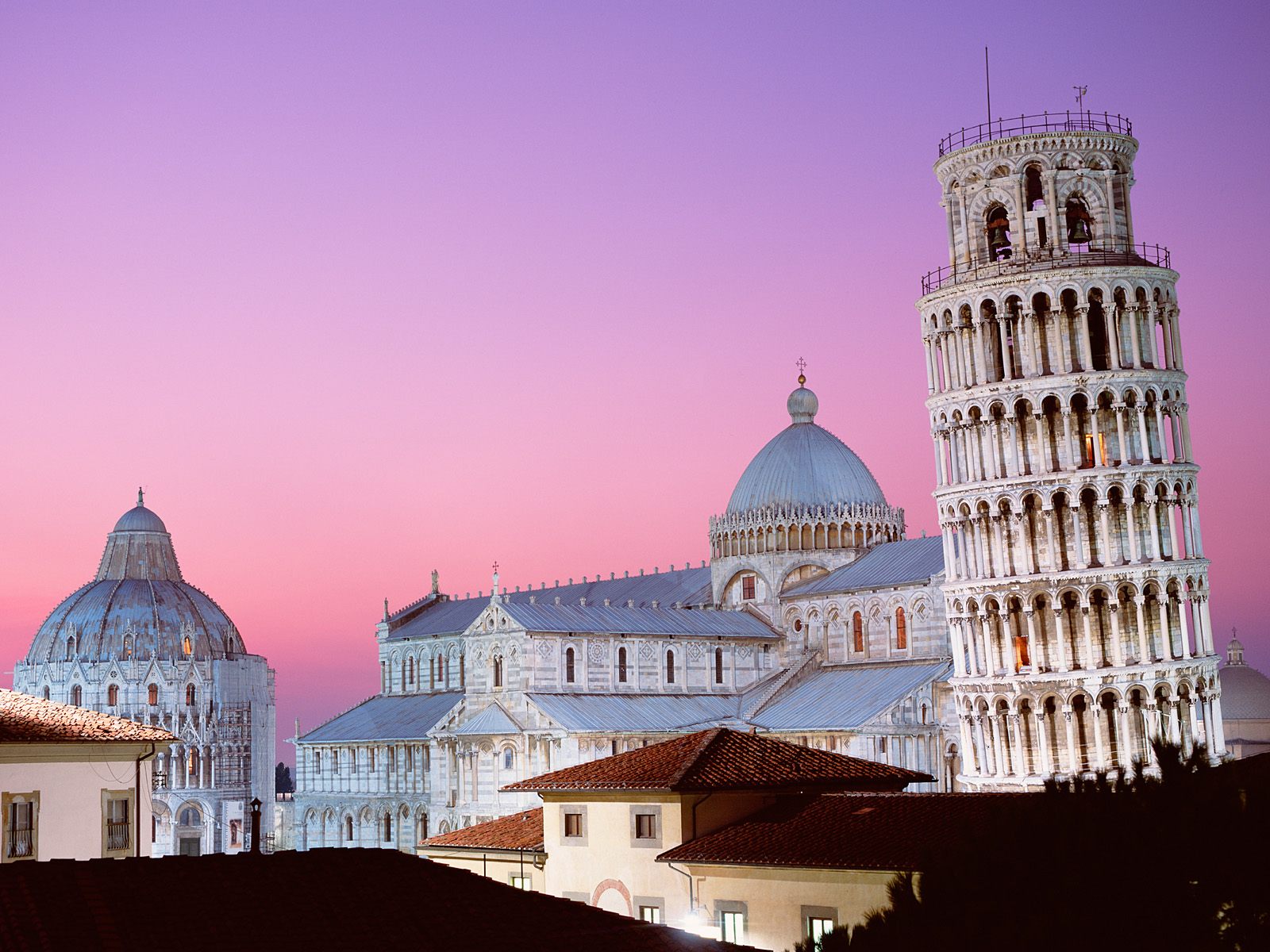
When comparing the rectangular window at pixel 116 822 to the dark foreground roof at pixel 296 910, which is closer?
the dark foreground roof at pixel 296 910

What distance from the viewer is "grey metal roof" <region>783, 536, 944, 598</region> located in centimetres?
7638

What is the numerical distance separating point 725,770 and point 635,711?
3848 cm

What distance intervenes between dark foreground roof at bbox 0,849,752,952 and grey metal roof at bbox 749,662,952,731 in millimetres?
46892

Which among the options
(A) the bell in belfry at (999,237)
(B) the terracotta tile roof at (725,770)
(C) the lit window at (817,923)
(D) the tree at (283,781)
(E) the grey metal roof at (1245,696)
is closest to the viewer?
(C) the lit window at (817,923)

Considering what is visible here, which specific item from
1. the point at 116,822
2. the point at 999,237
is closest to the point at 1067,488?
the point at 999,237

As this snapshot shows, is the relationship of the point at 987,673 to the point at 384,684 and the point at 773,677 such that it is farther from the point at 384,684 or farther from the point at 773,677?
the point at 384,684

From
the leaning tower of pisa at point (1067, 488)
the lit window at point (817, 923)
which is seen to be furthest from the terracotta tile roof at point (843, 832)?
the leaning tower of pisa at point (1067, 488)

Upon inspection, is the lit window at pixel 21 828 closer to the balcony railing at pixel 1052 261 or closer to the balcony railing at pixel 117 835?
the balcony railing at pixel 117 835

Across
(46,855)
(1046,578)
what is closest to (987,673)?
(1046,578)

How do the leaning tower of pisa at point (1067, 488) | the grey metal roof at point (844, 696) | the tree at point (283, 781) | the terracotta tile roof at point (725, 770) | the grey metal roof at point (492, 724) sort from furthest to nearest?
1. the tree at point (283, 781)
2. the grey metal roof at point (492, 724)
3. the grey metal roof at point (844, 696)
4. the leaning tower of pisa at point (1067, 488)
5. the terracotta tile roof at point (725, 770)

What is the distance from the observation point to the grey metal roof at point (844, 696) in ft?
231

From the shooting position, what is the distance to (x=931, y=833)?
32.5m

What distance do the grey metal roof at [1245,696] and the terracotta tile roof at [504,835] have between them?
3481 inches

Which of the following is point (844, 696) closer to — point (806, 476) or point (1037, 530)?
point (806, 476)
